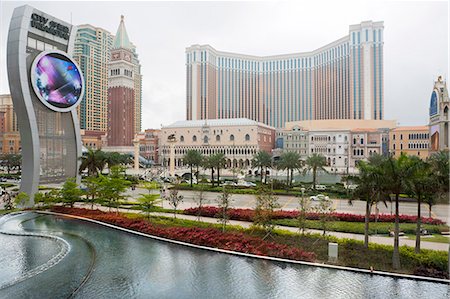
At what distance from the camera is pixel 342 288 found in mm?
10945

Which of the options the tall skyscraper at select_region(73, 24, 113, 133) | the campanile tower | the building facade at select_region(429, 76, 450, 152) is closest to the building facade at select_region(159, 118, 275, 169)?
the campanile tower

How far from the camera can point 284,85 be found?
105 m

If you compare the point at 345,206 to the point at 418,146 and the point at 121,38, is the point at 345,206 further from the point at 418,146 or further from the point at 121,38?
the point at 121,38

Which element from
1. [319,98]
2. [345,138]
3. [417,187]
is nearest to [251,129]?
[345,138]

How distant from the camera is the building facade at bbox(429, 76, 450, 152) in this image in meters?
37.7

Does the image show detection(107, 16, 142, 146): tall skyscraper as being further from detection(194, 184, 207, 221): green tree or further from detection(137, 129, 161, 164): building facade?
detection(194, 184, 207, 221): green tree

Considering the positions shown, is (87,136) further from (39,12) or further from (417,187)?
(417,187)

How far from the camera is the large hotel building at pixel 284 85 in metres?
84.4

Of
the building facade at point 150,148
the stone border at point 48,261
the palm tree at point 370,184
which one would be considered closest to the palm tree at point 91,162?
the stone border at point 48,261

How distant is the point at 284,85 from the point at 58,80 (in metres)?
86.5

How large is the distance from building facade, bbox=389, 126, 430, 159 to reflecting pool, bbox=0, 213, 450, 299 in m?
46.3

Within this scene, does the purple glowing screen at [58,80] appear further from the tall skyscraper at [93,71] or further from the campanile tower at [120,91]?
the tall skyscraper at [93,71]

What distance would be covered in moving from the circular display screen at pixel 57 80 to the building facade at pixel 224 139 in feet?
149

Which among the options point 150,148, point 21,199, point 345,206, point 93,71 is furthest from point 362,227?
point 93,71
